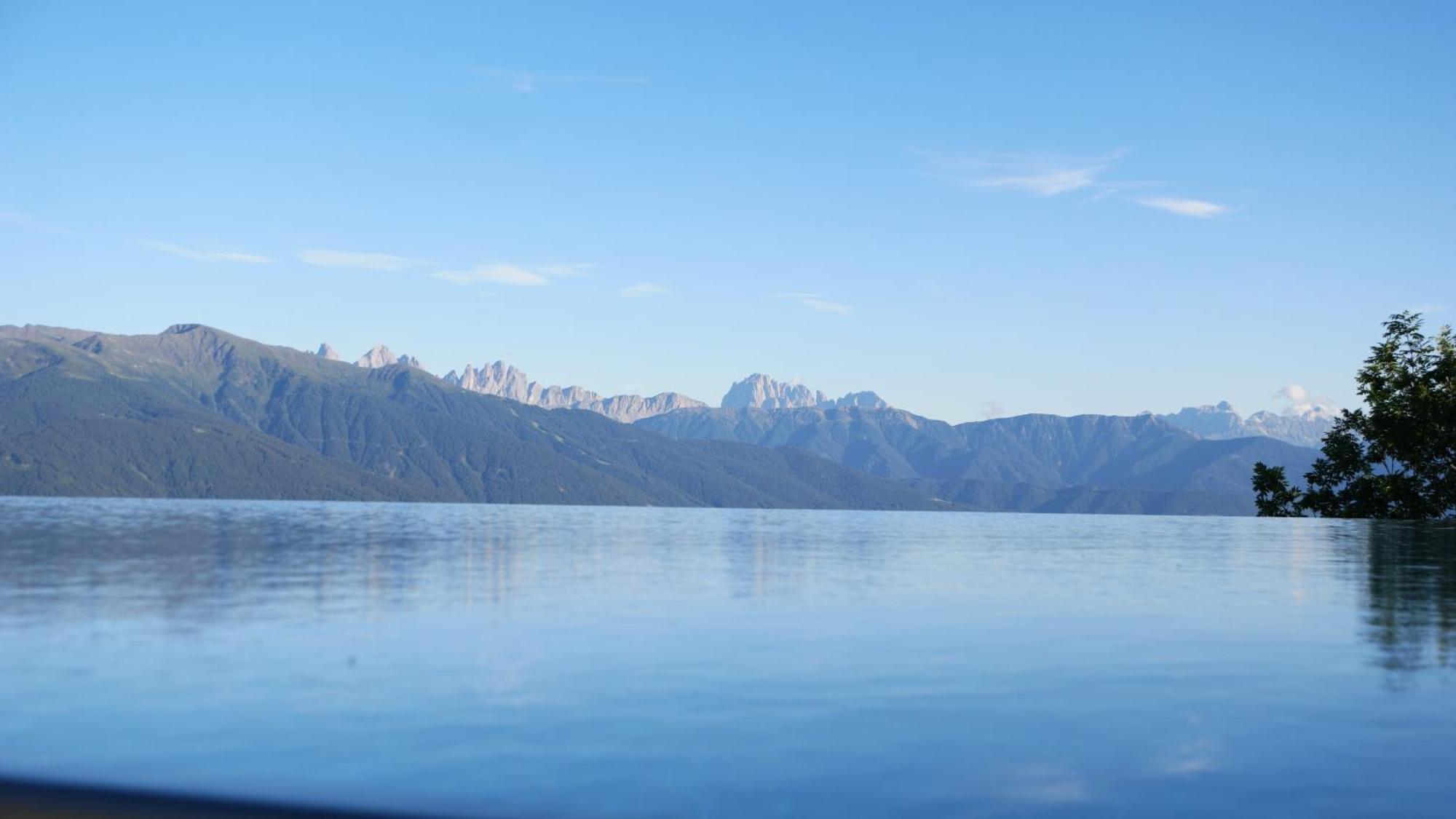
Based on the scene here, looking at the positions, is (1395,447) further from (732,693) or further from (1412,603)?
(732,693)

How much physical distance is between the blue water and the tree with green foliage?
93.4 m

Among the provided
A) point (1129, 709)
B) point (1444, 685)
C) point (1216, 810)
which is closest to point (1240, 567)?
point (1444, 685)

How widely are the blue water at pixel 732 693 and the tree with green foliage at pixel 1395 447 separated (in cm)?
9339

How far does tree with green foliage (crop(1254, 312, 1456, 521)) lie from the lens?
12938 cm

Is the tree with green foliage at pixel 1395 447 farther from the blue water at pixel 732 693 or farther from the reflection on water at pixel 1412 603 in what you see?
the blue water at pixel 732 693

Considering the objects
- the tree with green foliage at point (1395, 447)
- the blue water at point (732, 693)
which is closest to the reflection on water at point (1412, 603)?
the blue water at point (732, 693)

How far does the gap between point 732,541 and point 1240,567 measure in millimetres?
38766

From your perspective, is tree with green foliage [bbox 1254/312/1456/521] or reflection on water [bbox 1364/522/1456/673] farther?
tree with green foliage [bbox 1254/312/1456/521]

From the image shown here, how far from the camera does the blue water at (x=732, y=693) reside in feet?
47.6

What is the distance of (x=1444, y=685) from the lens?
72.6ft

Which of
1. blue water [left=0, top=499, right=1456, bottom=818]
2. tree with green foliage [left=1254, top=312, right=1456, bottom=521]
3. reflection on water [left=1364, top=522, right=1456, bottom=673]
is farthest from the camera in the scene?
tree with green foliage [left=1254, top=312, right=1456, bottom=521]

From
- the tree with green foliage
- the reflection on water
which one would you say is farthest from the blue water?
the tree with green foliage

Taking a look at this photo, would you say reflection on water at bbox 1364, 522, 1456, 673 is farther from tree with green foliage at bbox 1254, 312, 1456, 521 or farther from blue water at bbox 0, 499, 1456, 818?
tree with green foliage at bbox 1254, 312, 1456, 521

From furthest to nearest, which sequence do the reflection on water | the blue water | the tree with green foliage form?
the tree with green foliage < the reflection on water < the blue water
